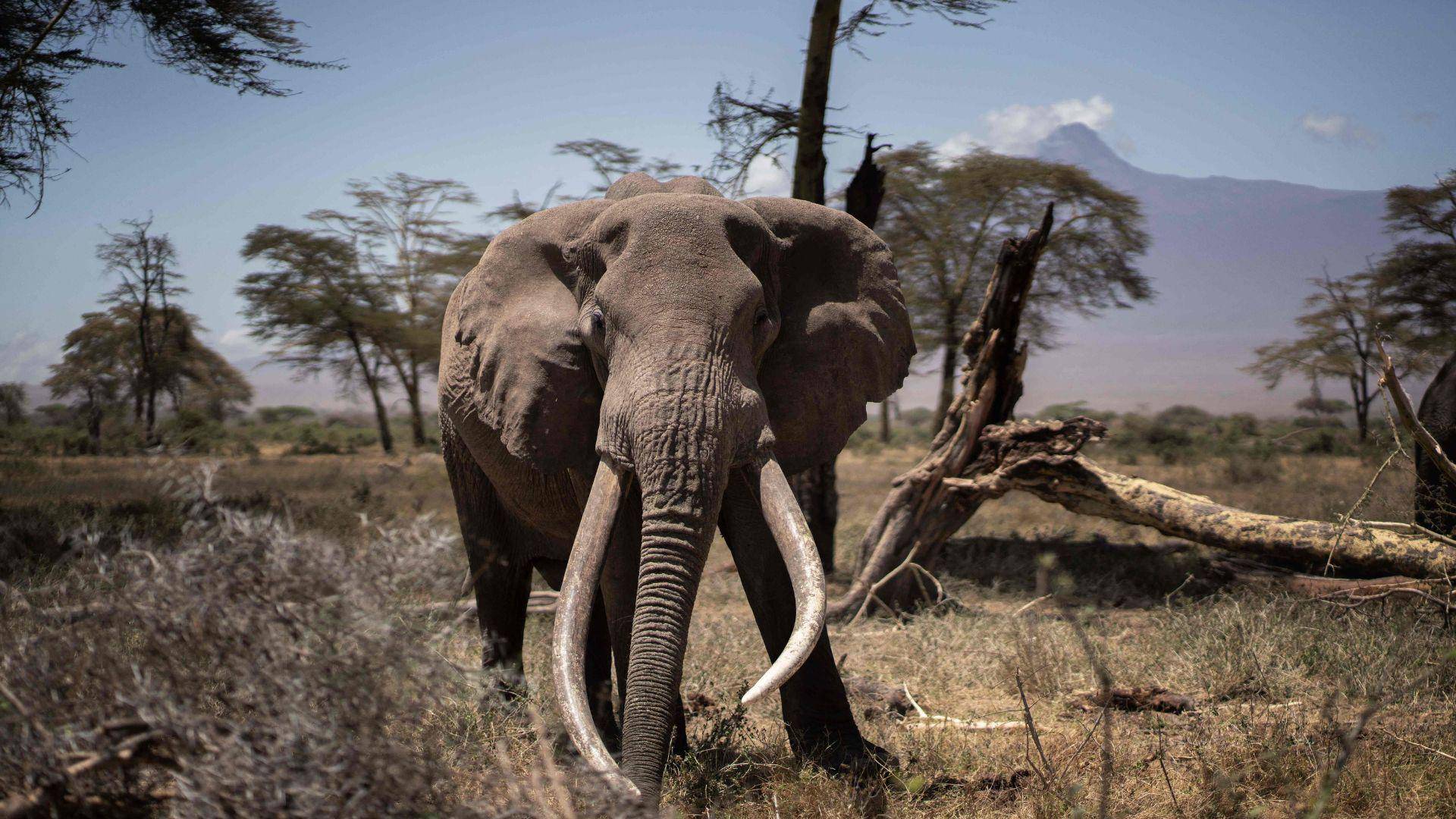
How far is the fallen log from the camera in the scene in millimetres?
6742

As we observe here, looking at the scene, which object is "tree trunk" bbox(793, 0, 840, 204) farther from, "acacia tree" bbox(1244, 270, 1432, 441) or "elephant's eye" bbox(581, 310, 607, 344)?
"acacia tree" bbox(1244, 270, 1432, 441)

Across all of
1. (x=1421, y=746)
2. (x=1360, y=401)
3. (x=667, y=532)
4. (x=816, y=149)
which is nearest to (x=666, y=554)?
(x=667, y=532)

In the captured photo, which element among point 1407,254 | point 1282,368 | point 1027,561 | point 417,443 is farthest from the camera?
point 417,443

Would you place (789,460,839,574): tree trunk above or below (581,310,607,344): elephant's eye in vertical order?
below

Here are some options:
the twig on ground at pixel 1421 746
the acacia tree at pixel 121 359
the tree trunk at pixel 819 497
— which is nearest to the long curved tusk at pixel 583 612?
the twig on ground at pixel 1421 746

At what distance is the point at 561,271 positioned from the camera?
4.03 m

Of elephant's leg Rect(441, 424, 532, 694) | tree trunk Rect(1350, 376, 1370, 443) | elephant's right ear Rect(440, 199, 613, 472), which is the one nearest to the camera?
Result: elephant's right ear Rect(440, 199, 613, 472)

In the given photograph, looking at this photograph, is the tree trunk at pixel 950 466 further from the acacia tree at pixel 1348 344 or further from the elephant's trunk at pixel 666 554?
the acacia tree at pixel 1348 344

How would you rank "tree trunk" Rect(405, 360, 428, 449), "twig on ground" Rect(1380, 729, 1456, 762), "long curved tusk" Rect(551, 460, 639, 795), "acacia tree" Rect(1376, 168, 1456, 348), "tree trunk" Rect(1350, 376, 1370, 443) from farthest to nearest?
"tree trunk" Rect(405, 360, 428, 449), "tree trunk" Rect(1350, 376, 1370, 443), "acacia tree" Rect(1376, 168, 1456, 348), "twig on ground" Rect(1380, 729, 1456, 762), "long curved tusk" Rect(551, 460, 639, 795)

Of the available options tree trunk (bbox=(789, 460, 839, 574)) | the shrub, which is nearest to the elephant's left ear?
the shrub

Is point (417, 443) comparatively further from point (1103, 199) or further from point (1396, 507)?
point (1396, 507)

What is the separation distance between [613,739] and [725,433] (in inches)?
76.2

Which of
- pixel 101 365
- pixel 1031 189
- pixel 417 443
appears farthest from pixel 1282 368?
pixel 101 365

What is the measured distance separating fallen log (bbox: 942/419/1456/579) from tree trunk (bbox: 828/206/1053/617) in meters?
0.14
